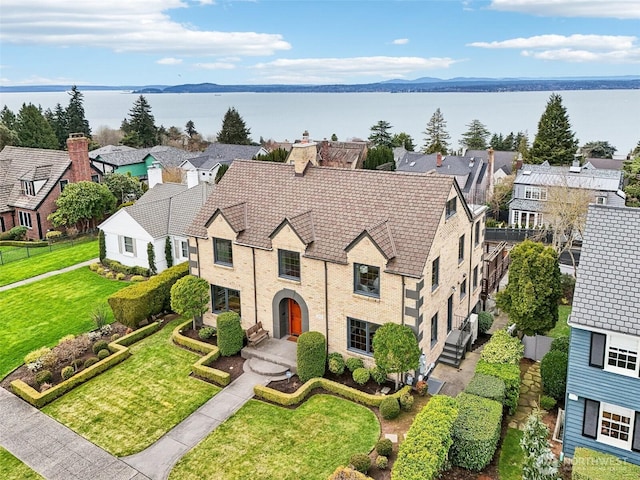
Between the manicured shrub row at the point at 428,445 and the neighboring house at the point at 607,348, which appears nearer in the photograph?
the manicured shrub row at the point at 428,445

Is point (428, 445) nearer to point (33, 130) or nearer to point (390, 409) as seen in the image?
point (390, 409)

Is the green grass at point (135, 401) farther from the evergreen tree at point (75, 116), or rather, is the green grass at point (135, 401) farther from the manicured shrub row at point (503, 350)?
the evergreen tree at point (75, 116)

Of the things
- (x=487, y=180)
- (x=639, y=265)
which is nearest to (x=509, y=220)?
(x=487, y=180)

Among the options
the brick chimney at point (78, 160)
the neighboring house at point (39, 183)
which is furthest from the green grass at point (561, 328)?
the neighboring house at point (39, 183)

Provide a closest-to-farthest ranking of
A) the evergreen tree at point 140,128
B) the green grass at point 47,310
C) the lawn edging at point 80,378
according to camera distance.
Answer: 1. the lawn edging at point 80,378
2. the green grass at point 47,310
3. the evergreen tree at point 140,128

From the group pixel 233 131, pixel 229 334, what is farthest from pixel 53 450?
pixel 233 131

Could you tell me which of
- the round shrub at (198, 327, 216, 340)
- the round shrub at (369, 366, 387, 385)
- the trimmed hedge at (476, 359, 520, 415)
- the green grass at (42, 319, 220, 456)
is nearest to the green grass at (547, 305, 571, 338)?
the trimmed hedge at (476, 359, 520, 415)

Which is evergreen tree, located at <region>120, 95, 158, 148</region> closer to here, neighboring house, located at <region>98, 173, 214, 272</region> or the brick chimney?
the brick chimney
